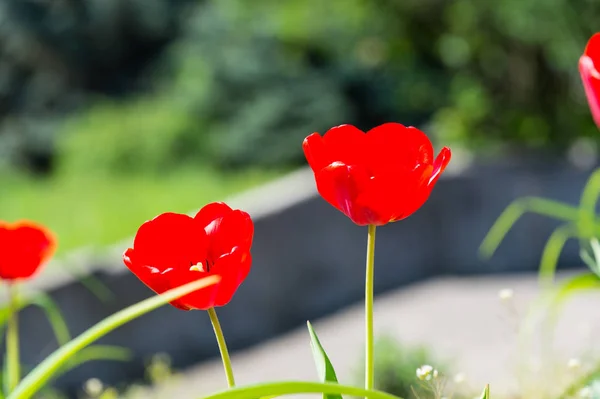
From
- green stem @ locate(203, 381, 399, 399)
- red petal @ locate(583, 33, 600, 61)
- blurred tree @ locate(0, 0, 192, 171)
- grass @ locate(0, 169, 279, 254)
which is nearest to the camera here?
green stem @ locate(203, 381, 399, 399)

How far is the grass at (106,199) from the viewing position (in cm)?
649

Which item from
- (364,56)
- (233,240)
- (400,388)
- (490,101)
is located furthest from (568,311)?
(233,240)

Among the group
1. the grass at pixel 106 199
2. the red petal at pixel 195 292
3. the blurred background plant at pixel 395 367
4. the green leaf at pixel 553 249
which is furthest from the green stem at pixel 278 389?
the grass at pixel 106 199

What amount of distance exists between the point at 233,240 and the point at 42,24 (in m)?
9.65

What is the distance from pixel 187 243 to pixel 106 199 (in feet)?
23.5

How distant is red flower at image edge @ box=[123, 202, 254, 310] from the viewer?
2.33 feet

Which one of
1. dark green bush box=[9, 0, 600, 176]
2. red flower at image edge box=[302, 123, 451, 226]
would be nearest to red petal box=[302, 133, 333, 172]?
red flower at image edge box=[302, 123, 451, 226]

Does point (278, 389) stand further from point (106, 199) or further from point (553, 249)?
point (106, 199)

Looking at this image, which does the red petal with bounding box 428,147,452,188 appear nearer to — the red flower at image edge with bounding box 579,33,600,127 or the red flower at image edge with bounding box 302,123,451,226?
the red flower at image edge with bounding box 302,123,451,226

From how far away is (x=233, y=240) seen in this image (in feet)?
2.41

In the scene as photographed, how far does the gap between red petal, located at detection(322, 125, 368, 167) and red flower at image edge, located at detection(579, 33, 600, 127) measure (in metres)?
0.23

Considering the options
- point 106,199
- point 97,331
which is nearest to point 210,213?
point 97,331

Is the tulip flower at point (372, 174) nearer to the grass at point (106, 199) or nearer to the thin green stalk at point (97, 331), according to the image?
the thin green stalk at point (97, 331)

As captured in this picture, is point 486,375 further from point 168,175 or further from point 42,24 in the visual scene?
point 42,24
